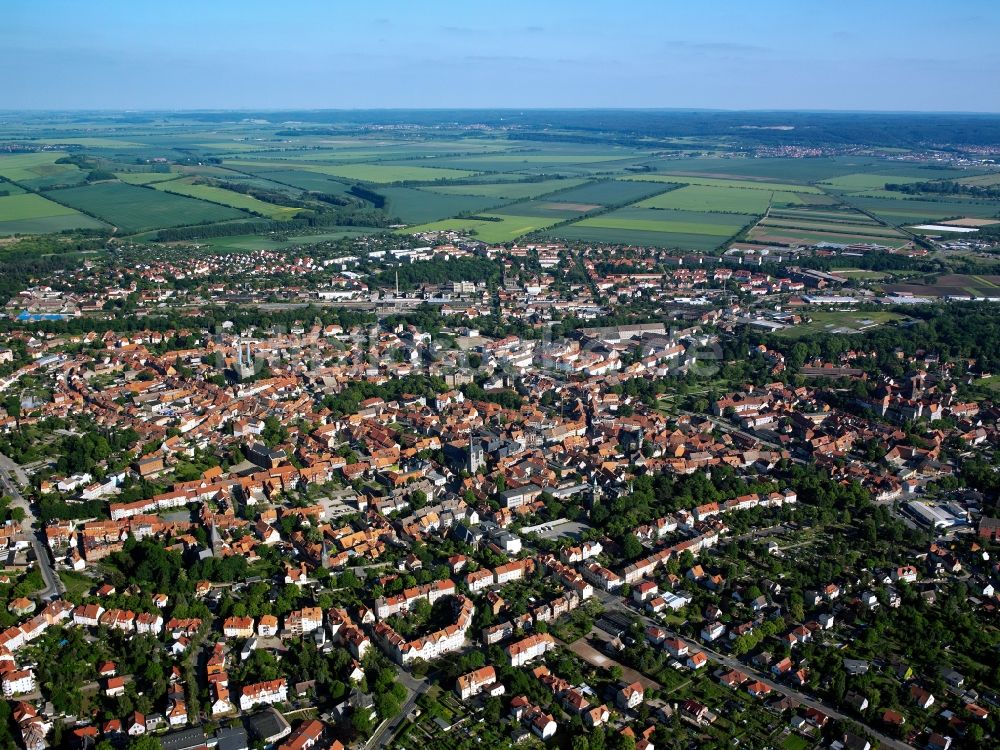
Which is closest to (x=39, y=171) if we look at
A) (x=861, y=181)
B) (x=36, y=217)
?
(x=36, y=217)

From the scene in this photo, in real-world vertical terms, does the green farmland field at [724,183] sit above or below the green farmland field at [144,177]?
above

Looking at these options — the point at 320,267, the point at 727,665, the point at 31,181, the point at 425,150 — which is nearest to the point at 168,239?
the point at 320,267

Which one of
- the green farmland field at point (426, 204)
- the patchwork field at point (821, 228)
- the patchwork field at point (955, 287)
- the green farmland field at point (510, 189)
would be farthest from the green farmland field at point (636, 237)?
the green farmland field at point (510, 189)

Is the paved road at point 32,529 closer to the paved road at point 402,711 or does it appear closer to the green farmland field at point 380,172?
the paved road at point 402,711

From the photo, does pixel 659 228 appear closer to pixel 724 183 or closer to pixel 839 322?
pixel 839 322

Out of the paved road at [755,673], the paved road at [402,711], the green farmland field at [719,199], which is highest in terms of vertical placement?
the green farmland field at [719,199]
